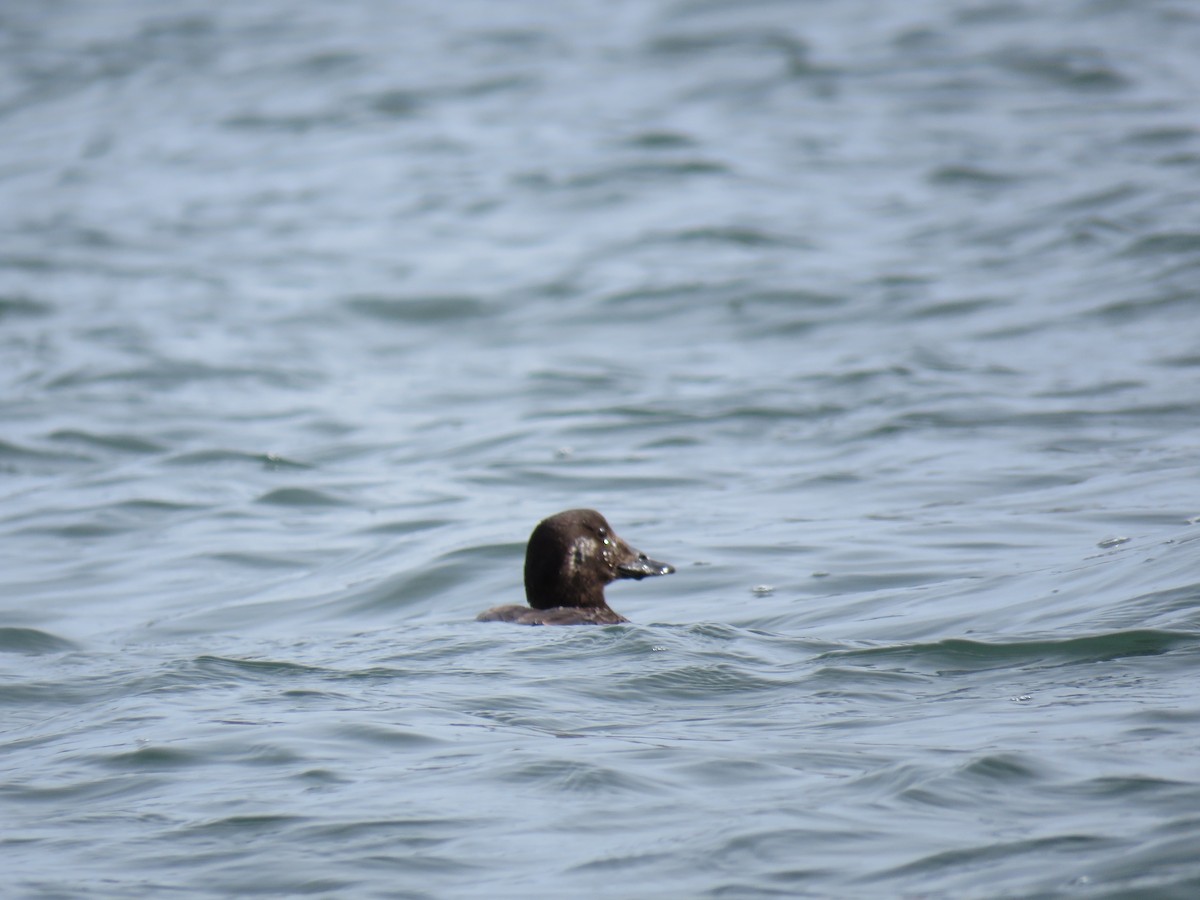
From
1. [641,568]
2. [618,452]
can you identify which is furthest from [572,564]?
[618,452]

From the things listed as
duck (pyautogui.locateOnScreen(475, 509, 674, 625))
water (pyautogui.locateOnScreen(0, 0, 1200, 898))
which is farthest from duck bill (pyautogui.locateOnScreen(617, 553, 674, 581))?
water (pyautogui.locateOnScreen(0, 0, 1200, 898))

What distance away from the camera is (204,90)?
28.4m

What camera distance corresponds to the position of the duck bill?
8211 millimetres

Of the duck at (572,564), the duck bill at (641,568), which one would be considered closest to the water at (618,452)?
the duck bill at (641,568)

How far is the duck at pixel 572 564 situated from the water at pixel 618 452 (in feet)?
1.24

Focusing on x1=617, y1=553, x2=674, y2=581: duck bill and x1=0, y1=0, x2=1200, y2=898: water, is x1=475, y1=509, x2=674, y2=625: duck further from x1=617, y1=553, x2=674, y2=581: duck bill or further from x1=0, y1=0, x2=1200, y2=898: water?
x1=0, y1=0, x2=1200, y2=898: water

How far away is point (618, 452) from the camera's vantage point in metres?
12.2

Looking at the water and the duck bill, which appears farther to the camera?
the duck bill

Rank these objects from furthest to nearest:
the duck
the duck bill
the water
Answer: the duck bill, the duck, the water

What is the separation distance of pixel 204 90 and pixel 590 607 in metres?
22.4

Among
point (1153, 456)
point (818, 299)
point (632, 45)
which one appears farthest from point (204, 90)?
point (1153, 456)

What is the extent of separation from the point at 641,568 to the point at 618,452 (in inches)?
158

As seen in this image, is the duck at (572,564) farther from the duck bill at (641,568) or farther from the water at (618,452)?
the water at (618,452)

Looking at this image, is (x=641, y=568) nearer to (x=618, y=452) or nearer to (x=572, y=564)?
(x=572, y=564)
